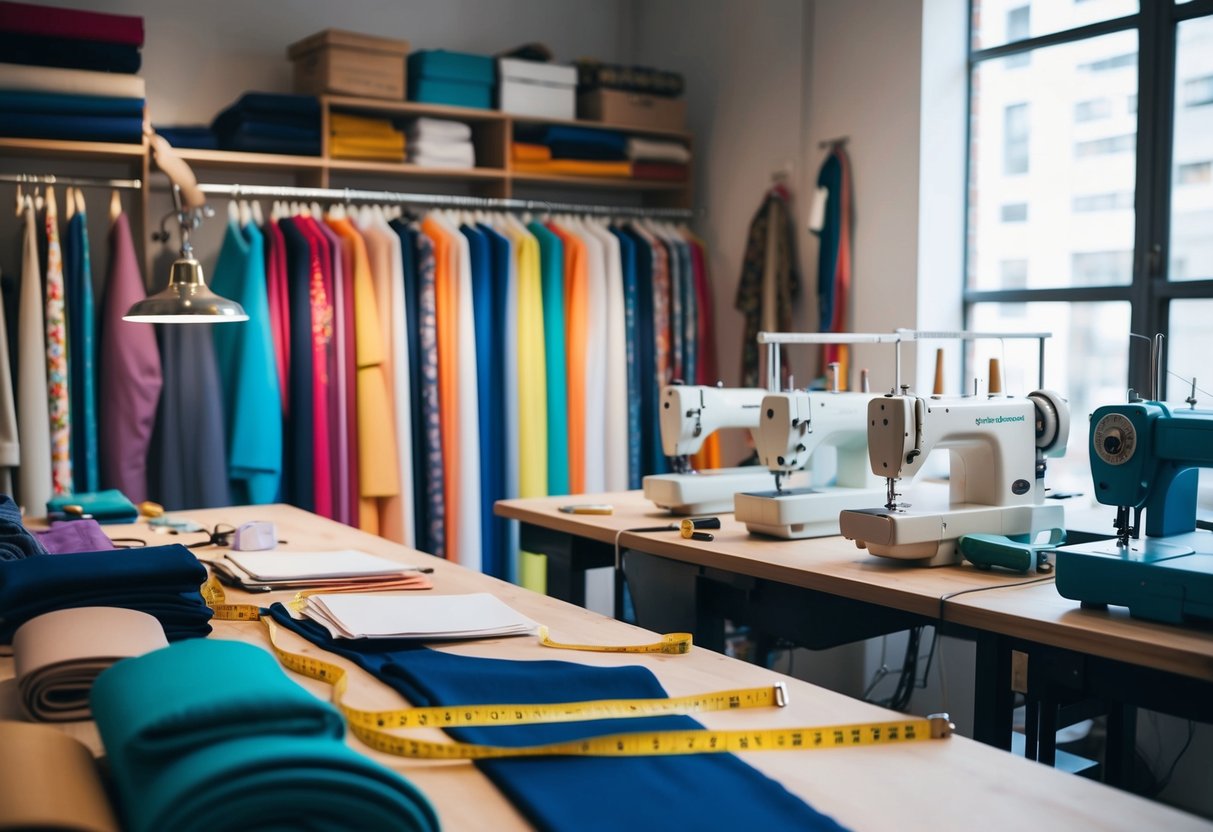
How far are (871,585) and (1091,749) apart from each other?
6.38 feet

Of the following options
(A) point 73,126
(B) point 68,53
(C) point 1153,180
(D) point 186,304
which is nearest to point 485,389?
(A) point 73,126

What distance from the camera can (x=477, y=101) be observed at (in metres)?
4.92

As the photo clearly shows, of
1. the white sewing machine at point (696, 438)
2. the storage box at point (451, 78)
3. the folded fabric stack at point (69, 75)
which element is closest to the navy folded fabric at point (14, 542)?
the white sewing machine at point (696, 438)

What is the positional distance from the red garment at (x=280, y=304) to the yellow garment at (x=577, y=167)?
3.80 feet

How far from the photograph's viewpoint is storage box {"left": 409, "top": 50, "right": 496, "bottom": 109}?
4.79 metres

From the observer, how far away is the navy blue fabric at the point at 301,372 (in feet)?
14.2

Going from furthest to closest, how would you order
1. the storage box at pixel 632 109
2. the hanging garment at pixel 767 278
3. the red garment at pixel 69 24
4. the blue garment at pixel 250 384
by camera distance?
the storage box at pixel 632 109
the hanging garment at pixel 767 278
the blue garment at pixel 250 384
the red garment at pixel 69 24

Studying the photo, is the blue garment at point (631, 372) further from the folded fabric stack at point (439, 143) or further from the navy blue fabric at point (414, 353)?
the navy blue fabric at point (414, 353)

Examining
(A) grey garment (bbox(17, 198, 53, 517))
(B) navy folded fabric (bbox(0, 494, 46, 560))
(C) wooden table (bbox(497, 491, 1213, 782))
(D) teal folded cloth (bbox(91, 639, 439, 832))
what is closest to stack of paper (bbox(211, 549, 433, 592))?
(B) navy folded fabric (bbox(0, 494, 46, 560))

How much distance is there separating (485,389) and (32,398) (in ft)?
5.36

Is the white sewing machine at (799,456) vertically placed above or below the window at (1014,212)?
below

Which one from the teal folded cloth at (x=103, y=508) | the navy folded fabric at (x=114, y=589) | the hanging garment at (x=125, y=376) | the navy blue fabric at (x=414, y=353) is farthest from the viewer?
the navy blue fabric at (x=414, y=353)

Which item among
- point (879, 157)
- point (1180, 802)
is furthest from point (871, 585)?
point (879, 157)

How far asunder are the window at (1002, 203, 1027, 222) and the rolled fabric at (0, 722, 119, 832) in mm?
3941
